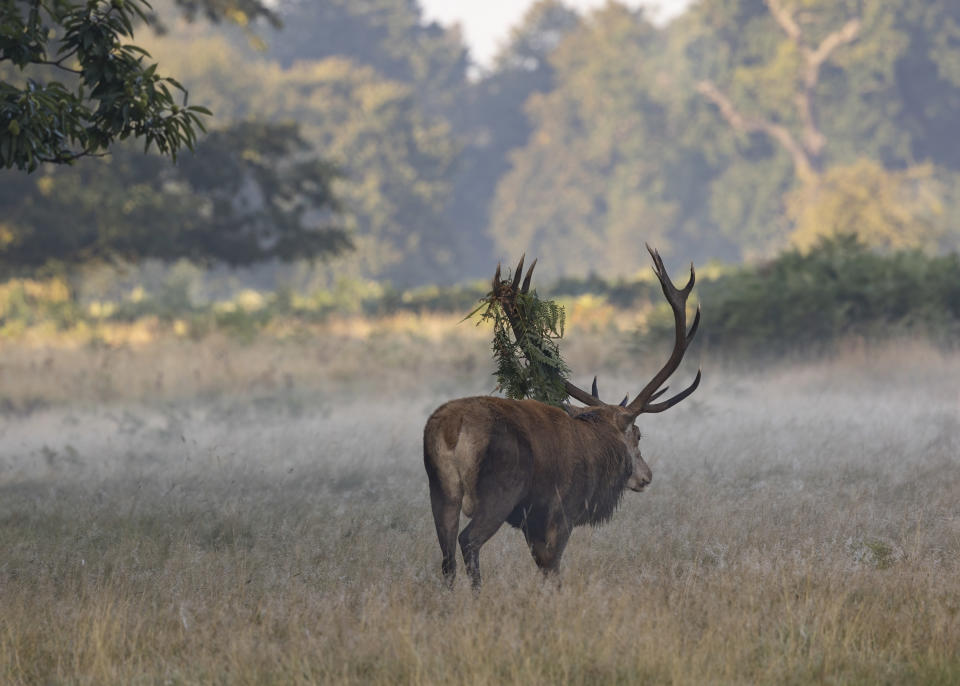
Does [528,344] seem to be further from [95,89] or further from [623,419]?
[95,89]

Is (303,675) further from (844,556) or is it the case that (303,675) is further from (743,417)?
(743,417)

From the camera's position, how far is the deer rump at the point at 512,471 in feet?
22.8

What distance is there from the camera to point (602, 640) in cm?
625

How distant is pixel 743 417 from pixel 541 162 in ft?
222

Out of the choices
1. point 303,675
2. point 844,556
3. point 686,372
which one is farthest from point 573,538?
point 686,372

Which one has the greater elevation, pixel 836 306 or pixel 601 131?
pixel 601 131

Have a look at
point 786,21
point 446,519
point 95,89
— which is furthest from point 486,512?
point 786,21

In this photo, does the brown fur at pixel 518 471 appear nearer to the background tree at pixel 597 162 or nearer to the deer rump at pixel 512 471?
the deer rump at pixel 512 471

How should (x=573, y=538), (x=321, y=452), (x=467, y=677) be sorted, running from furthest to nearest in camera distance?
(x=321, y=452) < (x=573, y=538) < (x=467, y=677)

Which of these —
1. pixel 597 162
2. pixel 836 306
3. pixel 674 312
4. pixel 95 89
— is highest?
pixel 597 162

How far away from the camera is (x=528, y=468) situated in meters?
7.16

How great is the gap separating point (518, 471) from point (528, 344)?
146cm

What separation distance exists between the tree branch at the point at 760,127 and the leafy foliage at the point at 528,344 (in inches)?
2504

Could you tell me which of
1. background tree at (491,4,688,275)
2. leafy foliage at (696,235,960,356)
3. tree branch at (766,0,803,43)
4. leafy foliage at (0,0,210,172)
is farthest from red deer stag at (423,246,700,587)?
background tree at (491,4,688,275)
